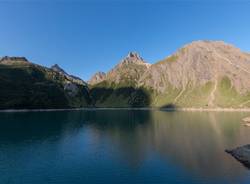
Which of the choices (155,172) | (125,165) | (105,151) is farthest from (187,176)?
(105,151)

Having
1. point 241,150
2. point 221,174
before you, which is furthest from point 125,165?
point 241,150

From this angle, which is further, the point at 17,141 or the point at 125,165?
the point at 17,141

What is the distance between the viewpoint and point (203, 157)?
278 feet

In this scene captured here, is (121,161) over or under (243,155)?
under

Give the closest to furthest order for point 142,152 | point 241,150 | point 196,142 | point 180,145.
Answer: point 241,150 → point 142,152 → point 180,145 → point 196,142

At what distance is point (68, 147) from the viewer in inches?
4163

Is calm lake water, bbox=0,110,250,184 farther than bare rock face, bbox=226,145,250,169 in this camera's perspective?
No

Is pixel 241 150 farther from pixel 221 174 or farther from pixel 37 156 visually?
pixel 37 156

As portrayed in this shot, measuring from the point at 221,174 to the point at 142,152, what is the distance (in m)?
34.4

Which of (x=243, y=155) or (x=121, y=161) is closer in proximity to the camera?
(x=243, y=155)

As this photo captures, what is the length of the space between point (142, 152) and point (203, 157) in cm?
2278

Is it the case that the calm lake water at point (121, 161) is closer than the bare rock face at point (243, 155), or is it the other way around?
the calm lake water at point (121, 161)

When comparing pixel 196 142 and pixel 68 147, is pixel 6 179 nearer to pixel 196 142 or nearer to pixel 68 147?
pixel 68 147

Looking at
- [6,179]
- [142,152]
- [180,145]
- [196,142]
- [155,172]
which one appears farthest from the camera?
[196,142]
